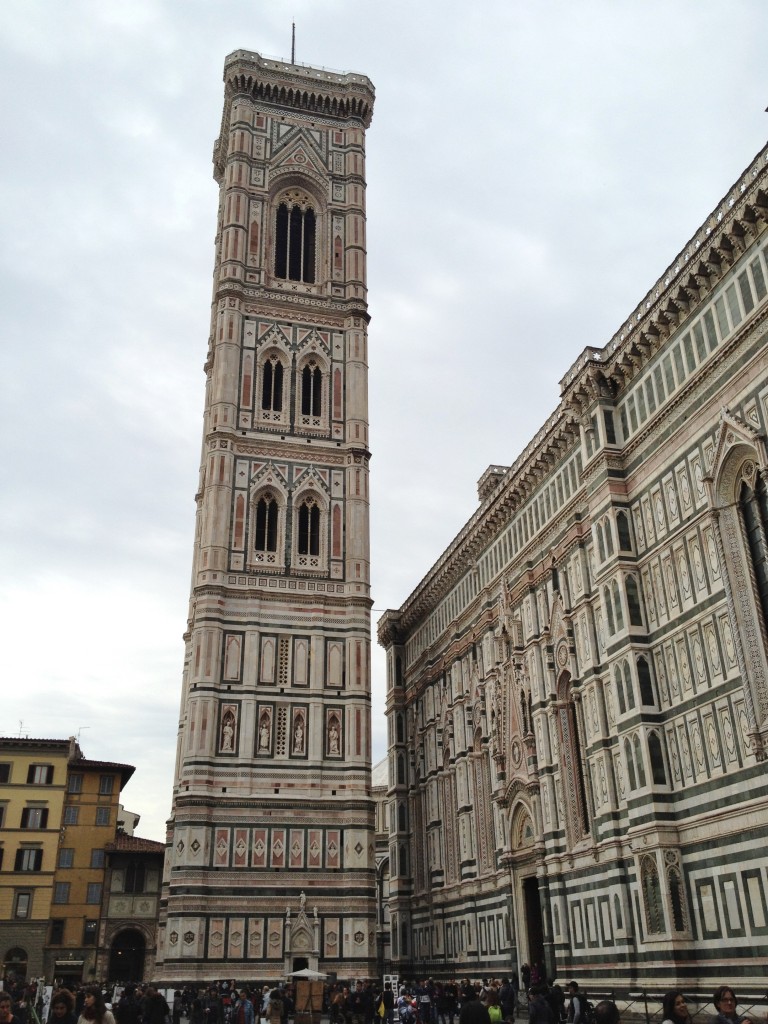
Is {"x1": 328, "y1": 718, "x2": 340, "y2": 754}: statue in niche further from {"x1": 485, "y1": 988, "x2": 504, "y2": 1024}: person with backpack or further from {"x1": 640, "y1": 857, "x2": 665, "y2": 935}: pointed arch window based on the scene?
{"x1": 485, "y1": 988, "x2": 504, "y2": 1024}: person with backpack

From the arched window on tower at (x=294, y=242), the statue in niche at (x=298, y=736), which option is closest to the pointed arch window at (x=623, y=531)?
the statue in niche at (x=298, y=736)

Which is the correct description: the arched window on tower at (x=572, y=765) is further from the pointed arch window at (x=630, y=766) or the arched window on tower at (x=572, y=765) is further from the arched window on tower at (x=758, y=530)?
the arched window on tower at (x=758, y=530)

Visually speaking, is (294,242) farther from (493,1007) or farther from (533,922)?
(493,1007)

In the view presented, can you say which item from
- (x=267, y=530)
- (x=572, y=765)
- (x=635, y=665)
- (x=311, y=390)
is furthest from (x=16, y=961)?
(x=635, y=665)

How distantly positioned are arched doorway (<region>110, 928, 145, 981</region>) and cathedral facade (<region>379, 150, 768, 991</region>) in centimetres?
1796

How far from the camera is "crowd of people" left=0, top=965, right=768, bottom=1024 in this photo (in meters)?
8.41

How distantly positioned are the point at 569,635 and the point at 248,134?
3268cm

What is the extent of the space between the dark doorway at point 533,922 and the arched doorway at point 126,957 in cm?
2513

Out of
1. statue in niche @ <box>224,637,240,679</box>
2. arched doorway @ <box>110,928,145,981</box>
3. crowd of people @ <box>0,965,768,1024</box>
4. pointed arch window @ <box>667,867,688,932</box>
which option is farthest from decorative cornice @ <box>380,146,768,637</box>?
arched doorway @ <box>110,928,145,981</box>

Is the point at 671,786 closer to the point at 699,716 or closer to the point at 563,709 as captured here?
the point at 699,716

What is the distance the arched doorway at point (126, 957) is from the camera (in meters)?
47.0

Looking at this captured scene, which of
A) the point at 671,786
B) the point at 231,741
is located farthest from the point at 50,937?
the point at 671,786

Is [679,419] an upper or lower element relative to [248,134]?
lower

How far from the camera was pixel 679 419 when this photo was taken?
79.7 ft
